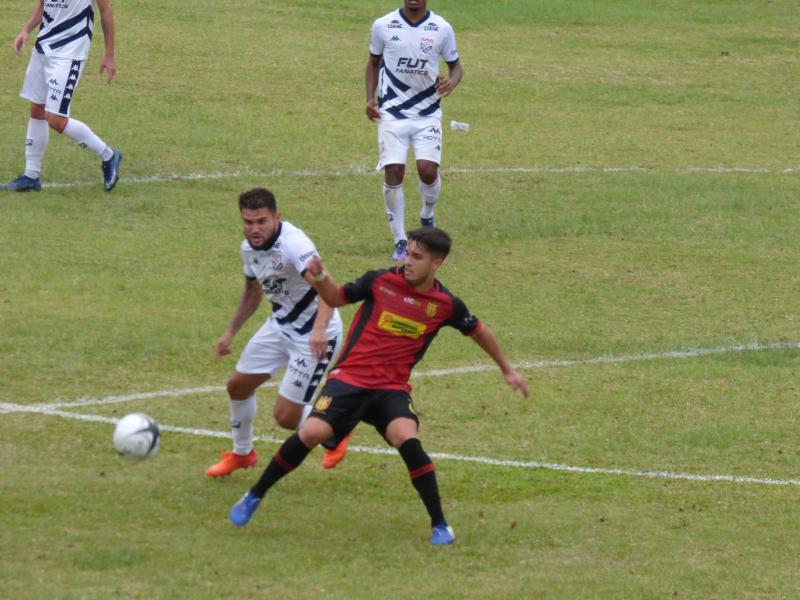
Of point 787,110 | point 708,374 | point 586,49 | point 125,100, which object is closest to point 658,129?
point 787,110

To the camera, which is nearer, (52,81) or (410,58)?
(410,58)

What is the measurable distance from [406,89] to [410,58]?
34cm

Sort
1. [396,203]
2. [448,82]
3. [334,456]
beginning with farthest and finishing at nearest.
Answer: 1. [396,203]
2. [448,82]
3. [334,456]

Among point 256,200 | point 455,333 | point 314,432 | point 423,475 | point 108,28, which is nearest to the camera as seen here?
point 423,475

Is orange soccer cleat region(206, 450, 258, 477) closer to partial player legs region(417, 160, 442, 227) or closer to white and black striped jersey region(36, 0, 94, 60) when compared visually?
partial player legs region(417, 160, 442, 227)

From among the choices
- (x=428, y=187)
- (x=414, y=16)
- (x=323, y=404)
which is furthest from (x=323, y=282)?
(x=414, y=16)

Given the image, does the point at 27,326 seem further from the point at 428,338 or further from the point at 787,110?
the point at 787,110

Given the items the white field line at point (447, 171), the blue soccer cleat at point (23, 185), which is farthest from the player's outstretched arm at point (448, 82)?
the blue soccer cleat at point (23, 185)

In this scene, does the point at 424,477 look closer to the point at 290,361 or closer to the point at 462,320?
the point at 462,320

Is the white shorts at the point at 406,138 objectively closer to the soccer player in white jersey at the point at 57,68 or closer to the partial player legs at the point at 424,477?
the soccer player in white jersey at the point at 57,68

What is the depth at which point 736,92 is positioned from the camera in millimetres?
25734

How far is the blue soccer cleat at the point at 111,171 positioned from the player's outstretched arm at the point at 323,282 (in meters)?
8.50

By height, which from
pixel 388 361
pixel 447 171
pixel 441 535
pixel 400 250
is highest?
pixel 388 361

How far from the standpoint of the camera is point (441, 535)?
8.88 metres
